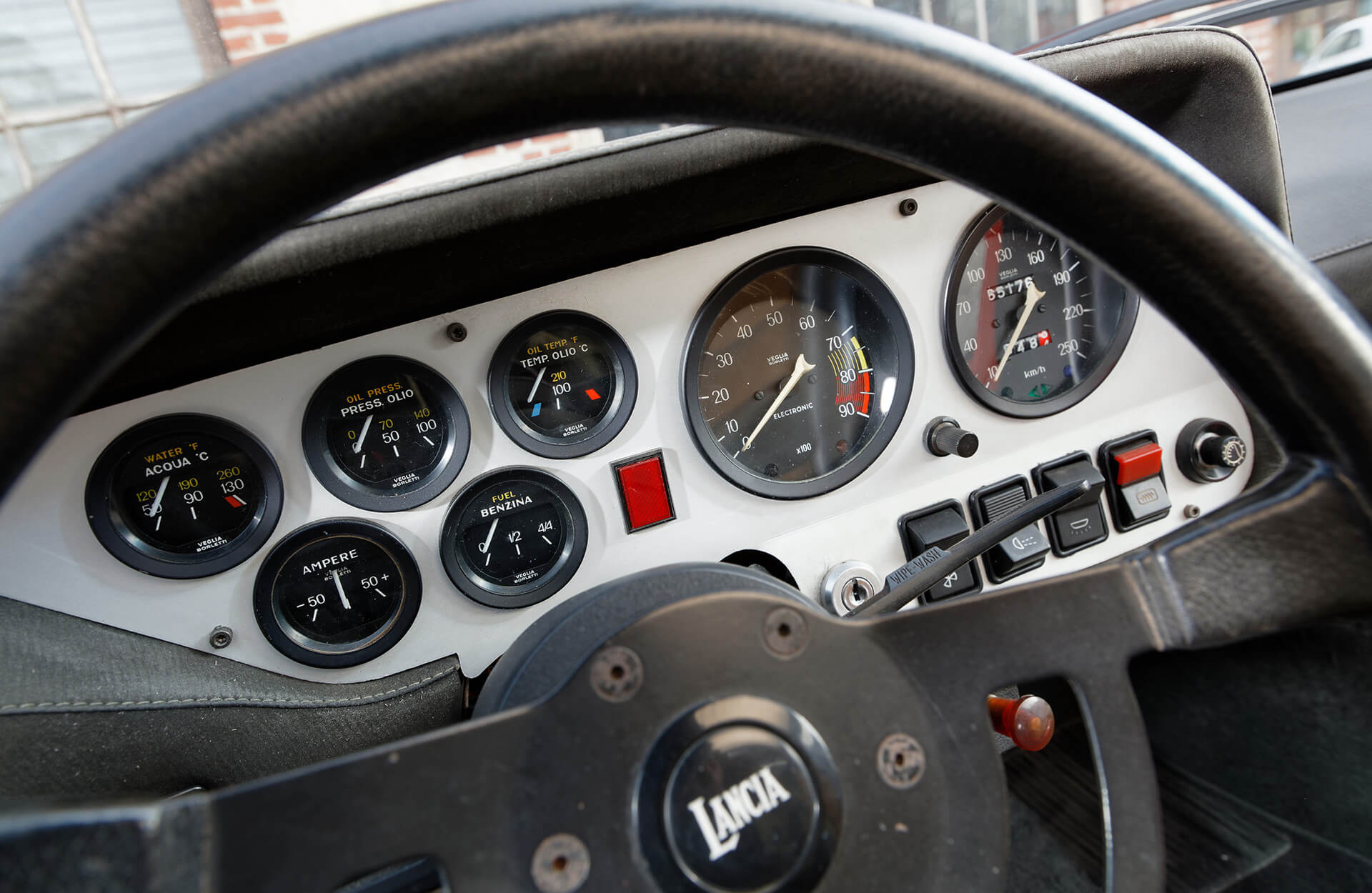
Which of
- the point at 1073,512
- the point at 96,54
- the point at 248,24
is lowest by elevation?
the point at 1073,512

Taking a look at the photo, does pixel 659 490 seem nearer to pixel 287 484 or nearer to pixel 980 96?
pixel 287 484

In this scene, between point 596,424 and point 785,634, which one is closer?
point 785,634

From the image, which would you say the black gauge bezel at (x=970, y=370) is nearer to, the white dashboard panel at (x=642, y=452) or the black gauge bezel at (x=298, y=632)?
the white dashboard panel at (x=642, y=452)

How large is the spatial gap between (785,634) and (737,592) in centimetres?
4

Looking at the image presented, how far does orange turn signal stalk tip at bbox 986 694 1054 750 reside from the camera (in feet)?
3.05

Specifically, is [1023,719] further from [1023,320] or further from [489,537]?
[1023,320]

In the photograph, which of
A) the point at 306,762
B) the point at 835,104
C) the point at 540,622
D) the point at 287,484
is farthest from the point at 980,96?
the point at 306,762

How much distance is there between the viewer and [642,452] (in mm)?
1498

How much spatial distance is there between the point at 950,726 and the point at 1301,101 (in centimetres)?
220

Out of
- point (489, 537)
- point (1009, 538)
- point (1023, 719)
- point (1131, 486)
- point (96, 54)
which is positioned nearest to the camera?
point (1023, 719)

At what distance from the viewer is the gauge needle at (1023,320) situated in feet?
5.60

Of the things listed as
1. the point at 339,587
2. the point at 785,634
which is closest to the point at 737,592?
the point at 785,634

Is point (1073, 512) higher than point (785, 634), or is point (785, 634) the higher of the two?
point (785, 634)

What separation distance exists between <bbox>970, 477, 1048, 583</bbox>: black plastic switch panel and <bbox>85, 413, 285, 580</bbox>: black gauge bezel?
1209 mm
